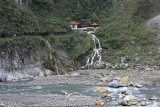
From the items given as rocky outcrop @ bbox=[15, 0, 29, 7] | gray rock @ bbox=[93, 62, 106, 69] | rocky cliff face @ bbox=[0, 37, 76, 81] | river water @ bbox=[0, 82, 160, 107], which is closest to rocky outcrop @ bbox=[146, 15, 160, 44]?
gray rock @ bbox=[93, 62, 106, 69]

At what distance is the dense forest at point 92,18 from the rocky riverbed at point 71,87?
9.31 m

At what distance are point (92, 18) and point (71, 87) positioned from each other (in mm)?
28812

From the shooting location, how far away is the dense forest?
38.3 metres

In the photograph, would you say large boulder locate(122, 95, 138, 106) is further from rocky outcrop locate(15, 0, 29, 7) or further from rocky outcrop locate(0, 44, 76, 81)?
rocky outcrop locate(15, 0, 29, 7)

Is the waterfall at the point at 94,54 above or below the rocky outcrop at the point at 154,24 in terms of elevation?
below

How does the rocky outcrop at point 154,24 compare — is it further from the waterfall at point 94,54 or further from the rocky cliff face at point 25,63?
the rocky cliff face at point 25,63

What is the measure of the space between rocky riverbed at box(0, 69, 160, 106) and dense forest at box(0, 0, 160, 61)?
30.5ft

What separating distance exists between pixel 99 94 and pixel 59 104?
16.3ft

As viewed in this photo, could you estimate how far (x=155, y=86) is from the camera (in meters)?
27.1

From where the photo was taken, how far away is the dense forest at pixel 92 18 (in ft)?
126

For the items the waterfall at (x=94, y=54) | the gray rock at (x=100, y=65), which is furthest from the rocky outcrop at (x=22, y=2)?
the gray rock at (x=100, y=65)

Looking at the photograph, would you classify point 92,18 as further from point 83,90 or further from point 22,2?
point 83,90

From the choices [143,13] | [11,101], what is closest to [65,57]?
[11,101]

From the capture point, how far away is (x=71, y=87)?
27.1 meters
